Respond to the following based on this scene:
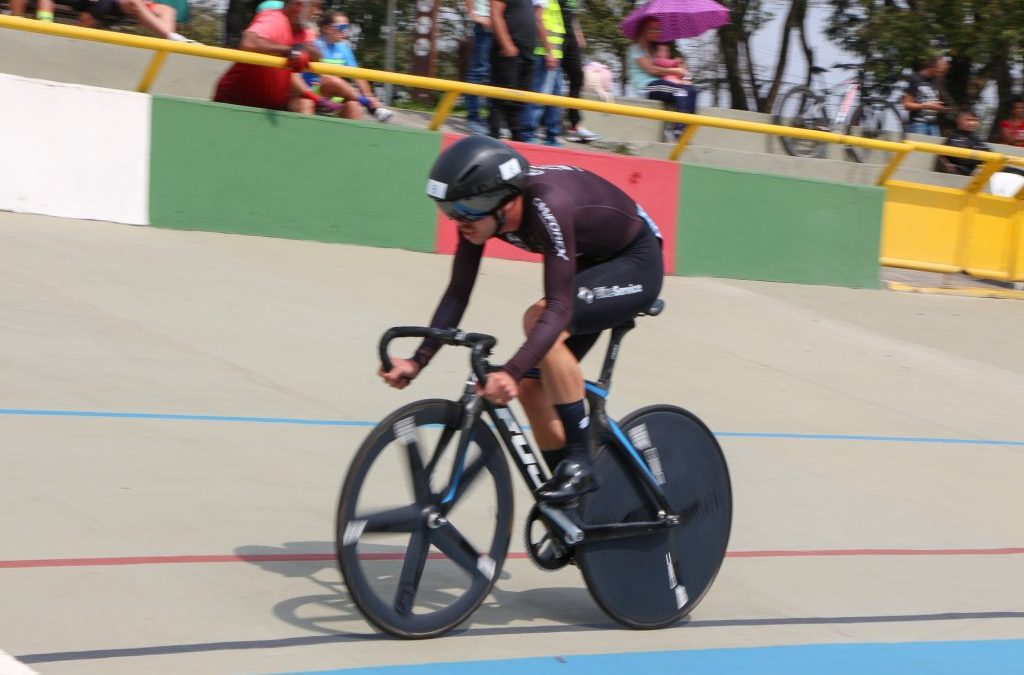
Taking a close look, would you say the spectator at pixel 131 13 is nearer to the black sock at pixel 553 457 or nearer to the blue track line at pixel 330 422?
the blue track line at pixel 330 422

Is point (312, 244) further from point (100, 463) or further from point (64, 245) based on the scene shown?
point (100, 463)

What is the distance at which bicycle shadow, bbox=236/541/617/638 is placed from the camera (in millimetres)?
3818

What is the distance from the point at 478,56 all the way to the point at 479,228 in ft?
22.4

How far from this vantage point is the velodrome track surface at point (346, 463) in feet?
12.5

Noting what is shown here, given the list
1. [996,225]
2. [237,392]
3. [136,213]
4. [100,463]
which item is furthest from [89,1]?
[996,225]

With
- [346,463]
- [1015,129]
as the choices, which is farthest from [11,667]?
[1015,129]

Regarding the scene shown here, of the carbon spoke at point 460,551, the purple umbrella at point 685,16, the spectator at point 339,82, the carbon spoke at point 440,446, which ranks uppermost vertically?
the purple umbrella at point 685,16

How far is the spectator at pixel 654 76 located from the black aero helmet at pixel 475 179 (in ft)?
26.6

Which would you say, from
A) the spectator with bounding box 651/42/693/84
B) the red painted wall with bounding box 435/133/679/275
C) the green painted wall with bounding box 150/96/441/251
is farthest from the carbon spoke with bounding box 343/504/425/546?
the spectator with bounding box 651/42/693/84

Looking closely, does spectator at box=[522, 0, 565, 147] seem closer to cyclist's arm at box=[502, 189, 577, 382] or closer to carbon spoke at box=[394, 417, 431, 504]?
cyclist's arm at box=[502, 189, 577, 382]

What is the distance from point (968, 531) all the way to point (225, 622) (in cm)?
356

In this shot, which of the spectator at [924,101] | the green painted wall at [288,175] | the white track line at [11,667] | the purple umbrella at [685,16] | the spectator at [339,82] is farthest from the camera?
the purple umbrella at [685,16]

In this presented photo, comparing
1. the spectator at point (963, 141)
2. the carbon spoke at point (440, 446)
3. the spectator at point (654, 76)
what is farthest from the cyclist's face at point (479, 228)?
the spectator at point (963, 141)

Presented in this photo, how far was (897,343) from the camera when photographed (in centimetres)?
960
